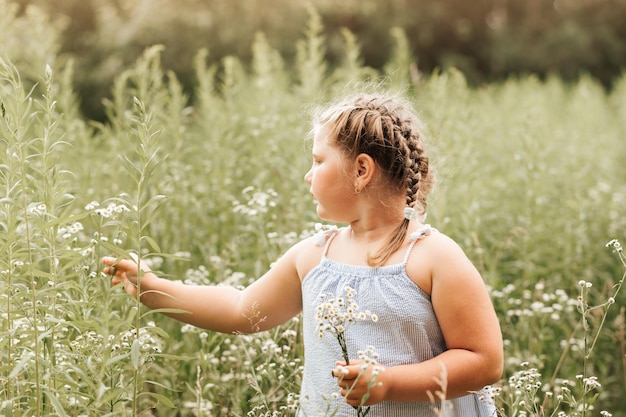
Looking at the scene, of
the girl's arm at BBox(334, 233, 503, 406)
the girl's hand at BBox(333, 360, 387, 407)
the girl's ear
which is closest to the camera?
the girl's hand at BBox(333, 360, 387, 407)

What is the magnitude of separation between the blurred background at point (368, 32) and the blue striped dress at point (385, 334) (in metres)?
8.71

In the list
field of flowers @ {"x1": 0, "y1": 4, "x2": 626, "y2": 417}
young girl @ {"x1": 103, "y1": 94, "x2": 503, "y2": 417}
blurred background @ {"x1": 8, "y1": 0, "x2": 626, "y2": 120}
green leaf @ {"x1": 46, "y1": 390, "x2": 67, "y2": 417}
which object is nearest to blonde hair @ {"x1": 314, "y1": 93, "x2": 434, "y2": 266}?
young girl @ {"x1": 103, "y1": 94, "x2": 503, "y2": 417}

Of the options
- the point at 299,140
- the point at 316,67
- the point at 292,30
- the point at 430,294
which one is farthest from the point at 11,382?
the point at 292,30

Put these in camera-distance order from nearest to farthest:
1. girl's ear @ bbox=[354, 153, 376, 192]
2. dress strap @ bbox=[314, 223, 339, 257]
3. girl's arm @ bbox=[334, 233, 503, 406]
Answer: girl's arm @ bbox=[334, 233, 503, 406]
girl's ear @ bbox=[354, 153, 376, 192]
dress strap @ bbox=[314, 223, 339, 257]

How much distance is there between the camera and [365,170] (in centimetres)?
237

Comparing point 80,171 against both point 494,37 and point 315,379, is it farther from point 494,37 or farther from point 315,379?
point 494,37

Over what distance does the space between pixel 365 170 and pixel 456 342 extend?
1.86 feet

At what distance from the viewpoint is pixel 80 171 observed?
14.9 feet

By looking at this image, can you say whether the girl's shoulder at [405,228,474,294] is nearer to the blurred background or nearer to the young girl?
the young girl

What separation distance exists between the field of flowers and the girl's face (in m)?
0.47

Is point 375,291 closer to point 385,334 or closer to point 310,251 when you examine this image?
point 385,334

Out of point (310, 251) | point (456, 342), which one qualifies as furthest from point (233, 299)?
point (456, 342)

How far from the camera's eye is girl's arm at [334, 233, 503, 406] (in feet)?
6.84

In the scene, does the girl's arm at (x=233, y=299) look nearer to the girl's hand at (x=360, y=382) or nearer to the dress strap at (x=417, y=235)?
the dress strap at (x=417, y=235)
